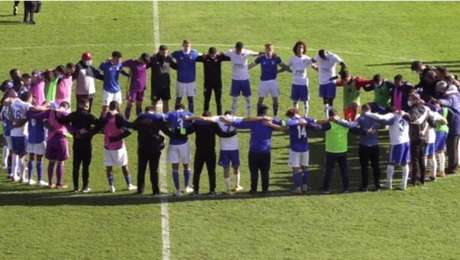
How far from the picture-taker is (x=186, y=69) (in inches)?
1057

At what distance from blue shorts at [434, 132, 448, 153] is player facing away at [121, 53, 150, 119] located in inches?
308

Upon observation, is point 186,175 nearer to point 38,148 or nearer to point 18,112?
point 38,148

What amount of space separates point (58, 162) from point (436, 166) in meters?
8.40

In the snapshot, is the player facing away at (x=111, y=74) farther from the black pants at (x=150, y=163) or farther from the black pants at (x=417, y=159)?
the black pants at (x=417, y=159)

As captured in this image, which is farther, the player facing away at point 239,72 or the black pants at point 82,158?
the player facing away at point 239,72

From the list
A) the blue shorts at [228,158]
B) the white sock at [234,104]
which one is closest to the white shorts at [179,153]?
the blue shorts at [228,158]

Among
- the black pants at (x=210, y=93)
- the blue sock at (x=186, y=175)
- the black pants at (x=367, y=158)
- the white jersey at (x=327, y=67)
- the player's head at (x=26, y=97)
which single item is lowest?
the blue sock at (x=186, y=175)

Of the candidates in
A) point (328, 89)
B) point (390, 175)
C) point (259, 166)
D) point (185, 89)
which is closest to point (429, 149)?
point (390, 175)

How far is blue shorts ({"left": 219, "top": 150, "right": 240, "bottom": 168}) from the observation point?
2186cm

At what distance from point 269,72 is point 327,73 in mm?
1500

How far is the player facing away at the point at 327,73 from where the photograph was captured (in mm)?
26688

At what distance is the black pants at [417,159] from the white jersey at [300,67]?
496 centimetres

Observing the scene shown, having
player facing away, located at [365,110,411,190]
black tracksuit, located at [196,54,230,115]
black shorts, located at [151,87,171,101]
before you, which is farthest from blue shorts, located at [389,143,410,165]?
black shorts, located at [151,87,171,101]

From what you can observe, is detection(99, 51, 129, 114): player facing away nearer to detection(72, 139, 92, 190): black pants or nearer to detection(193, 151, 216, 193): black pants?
detection(72, 139, 92, 190): black pants
